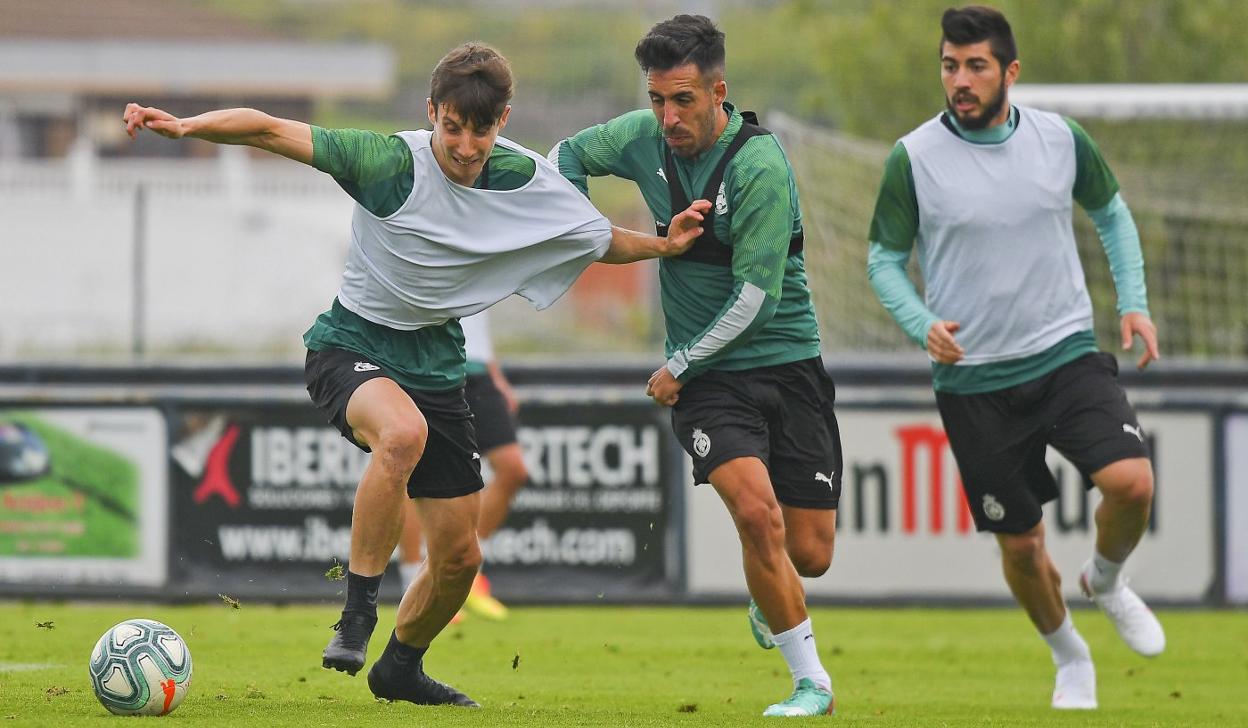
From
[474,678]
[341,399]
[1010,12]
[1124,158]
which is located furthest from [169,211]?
[341,399]

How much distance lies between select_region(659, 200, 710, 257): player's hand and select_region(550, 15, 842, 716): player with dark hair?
7 cm

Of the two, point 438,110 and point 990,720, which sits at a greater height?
point 438,110

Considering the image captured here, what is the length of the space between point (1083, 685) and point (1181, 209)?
292 inches

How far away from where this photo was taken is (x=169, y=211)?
70.4ft

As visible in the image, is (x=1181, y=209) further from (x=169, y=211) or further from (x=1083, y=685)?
(x=169, y=211)

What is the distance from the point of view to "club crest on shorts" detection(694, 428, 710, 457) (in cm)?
674

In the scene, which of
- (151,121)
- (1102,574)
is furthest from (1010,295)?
(151,121)

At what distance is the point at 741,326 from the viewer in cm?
662

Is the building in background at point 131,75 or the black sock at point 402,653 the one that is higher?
the building in background at point 131,75

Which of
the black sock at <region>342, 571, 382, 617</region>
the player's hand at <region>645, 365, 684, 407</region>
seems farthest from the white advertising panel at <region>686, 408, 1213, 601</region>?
the black sock at <region>342, 571, 382, 617</region>

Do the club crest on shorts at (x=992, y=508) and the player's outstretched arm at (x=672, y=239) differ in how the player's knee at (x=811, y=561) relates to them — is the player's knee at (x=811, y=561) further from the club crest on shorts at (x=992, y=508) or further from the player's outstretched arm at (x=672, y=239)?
the player's outstretched arm at (x=672, y=239)

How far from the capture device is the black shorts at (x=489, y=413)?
10469 mm

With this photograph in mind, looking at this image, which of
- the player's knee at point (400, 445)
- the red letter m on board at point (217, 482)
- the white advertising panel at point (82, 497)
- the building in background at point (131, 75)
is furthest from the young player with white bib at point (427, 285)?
the building in background at point (131, 75)

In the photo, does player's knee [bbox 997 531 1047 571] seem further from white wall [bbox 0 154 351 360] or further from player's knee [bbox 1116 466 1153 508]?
white wall [bbox 0 154 351 360]
